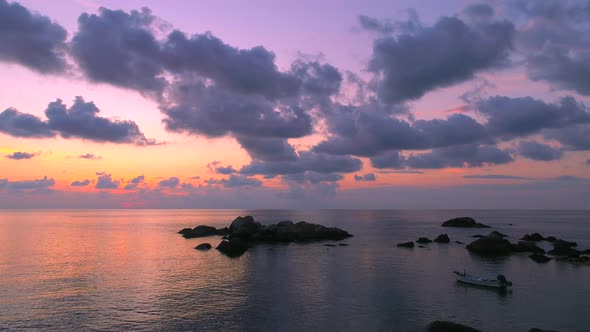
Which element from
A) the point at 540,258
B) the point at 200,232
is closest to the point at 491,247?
the point at 540,258

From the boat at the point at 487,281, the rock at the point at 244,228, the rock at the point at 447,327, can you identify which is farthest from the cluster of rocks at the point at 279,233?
the rock at the point at 447,327

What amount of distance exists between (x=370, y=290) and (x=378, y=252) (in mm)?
30388

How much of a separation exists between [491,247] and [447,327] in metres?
47.5

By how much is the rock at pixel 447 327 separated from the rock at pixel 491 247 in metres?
45.7

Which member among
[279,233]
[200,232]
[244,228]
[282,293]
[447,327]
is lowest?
[282,293]

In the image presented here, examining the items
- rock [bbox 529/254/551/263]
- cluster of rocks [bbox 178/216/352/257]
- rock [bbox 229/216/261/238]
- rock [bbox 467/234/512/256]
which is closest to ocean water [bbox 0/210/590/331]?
rock [bbox 529/254/551/263]

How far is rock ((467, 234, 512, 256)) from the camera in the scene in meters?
67.2

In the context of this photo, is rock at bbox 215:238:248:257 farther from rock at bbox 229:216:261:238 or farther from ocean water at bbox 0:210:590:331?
rock at bbox 229:216:261:238

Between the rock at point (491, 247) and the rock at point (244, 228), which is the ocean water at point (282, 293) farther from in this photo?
the rock at point (244, 228)

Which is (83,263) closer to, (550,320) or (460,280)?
(460,280)

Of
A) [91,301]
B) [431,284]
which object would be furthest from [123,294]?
[431,284]

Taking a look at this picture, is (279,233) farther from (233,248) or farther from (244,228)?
(233,248)

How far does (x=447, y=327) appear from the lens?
27.4 metres

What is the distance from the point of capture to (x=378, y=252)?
70000 mm
